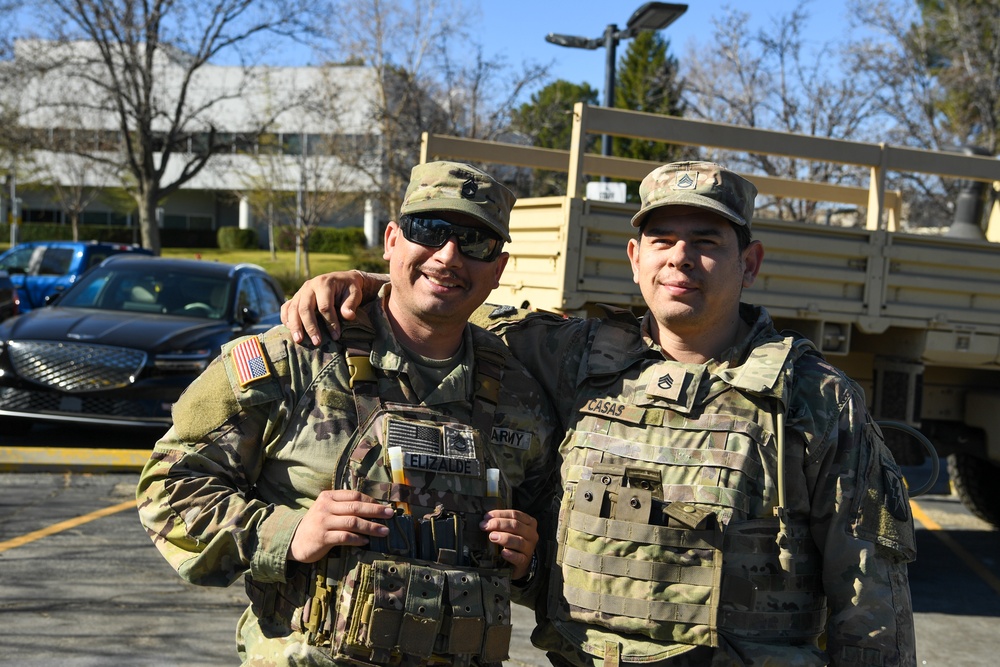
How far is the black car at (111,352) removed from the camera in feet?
24.7

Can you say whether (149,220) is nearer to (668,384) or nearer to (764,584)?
(668,384)

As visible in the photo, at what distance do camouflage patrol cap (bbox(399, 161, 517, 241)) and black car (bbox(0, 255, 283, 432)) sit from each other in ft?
17.6

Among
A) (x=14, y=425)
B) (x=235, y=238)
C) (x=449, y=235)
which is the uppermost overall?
(x=449, y=235)

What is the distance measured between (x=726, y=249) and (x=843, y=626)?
3.13ft

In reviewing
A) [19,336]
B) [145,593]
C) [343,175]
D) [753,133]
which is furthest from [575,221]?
[343,175]

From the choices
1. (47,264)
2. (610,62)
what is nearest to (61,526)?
(610,62)

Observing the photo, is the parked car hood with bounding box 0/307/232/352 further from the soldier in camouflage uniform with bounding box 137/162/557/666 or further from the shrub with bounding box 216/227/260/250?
the shrub with bounding box 216/227/260/250

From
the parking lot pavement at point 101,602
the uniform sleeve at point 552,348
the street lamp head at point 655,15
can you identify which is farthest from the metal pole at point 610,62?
the uniform sleeve at point 552,348

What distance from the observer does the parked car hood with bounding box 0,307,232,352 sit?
25.5ft

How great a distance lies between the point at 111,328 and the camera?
7984mm

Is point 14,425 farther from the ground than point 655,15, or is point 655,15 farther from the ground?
point 655,15

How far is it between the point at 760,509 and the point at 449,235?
101 centimetres

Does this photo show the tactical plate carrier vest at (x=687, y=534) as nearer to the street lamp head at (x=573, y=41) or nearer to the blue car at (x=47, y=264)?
the street lamp head at (x=573, y=41)

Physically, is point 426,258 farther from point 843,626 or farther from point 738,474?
point 843,626
